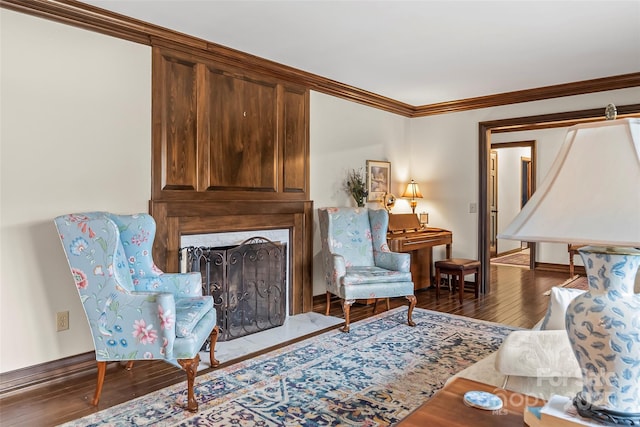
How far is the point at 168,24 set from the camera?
3225mm

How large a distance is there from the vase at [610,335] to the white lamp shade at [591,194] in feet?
0.39

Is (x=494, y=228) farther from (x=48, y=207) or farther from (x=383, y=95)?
(x=48, y=207)

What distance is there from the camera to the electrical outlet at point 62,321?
2842 millimetres

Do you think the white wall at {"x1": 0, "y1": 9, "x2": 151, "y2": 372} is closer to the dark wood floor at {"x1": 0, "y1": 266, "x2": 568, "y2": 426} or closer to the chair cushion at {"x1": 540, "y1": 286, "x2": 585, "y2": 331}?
the dark wood floor at {"x1": 0, "y1": 266, "x2": 568, "y2": 426}

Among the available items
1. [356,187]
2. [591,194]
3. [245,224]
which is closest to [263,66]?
[245,224]

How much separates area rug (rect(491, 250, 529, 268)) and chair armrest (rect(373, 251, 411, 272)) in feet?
15.7

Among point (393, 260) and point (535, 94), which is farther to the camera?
point (535, 94)

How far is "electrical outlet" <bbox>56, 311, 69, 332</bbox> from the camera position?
9.32 feet

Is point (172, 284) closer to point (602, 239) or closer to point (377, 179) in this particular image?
point (602, 239)

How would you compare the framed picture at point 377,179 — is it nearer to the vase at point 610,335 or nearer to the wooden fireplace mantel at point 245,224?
the wooden fireplace mantel at point 245,224

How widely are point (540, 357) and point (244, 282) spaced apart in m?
2.63

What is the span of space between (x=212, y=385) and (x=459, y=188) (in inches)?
168

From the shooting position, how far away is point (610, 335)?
104 centimetres

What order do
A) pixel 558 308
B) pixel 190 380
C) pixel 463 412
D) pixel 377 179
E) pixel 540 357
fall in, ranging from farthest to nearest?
1. pixel 377 179
2. pixel 190 380
3. pixel 558 308
4. pixel 540 357
5. pixel 463 412
